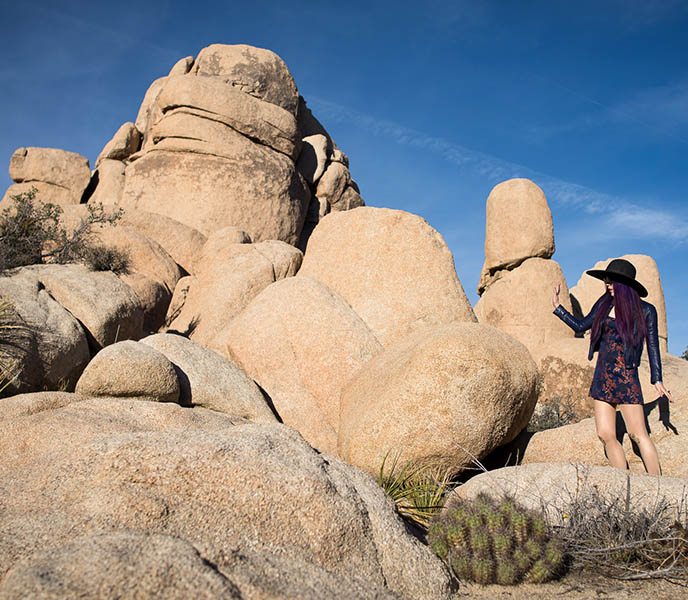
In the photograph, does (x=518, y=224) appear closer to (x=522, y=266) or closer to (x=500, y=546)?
(x=522, y=266)

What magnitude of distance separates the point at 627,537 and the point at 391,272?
483 centimetres

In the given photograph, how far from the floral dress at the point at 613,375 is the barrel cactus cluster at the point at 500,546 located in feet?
6.91

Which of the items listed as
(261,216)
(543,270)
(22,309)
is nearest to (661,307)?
(543,270)

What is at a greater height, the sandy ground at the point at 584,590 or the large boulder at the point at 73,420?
the large boulder at the point at 73,420

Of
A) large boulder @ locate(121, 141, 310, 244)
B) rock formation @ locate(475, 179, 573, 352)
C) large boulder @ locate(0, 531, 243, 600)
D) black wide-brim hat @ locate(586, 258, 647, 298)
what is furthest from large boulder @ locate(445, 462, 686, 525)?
large boulder @ locate(121, 141, 310, 244)

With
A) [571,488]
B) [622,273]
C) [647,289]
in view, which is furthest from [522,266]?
[571,488]

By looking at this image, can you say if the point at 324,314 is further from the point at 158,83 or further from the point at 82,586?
the point at 158,83

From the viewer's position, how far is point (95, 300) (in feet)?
23.9

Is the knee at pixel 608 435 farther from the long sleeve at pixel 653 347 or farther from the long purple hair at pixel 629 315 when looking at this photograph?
the long purple hair at pixel 629 315

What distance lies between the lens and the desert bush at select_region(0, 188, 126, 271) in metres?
8.71

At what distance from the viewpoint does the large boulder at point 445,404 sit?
5.52m

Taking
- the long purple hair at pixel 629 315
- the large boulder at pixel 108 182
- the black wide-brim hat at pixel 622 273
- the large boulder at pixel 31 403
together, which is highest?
the large boulder at pixel 108 182

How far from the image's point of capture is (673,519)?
3969mm

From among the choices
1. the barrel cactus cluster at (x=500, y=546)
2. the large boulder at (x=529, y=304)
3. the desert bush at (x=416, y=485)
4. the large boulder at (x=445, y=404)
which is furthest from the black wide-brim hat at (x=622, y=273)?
the large boulder at (x=529, y=304)
